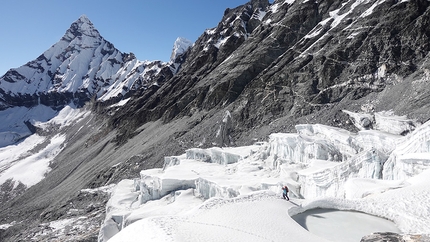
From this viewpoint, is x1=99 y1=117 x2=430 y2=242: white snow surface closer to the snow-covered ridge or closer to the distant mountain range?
the distant mountain range

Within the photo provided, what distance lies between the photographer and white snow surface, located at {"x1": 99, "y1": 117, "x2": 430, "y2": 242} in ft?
36.2

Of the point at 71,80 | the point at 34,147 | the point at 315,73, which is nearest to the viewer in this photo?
the point at 315,73

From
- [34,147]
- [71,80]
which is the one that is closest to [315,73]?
[34,147]

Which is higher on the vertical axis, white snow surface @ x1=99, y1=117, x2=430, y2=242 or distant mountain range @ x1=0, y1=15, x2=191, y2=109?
distant mountain range @ x1=0, y1=15, x2=191, y2=109

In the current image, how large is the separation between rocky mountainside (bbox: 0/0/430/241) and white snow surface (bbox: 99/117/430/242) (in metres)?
8.88

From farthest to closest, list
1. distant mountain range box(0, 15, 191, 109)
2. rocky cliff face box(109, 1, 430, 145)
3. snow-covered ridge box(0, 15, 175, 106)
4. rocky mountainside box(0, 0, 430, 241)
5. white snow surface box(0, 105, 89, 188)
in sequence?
snow-covered ridge box(0, 15, 175, 106)
distant mountain range box(0, 15, 191, 109)
white snow surface box(0, 105, 89, 188)
rocky mountainside box(0, 0, 430, 241)
rocky cliff face box(109, 1, 430, 145)

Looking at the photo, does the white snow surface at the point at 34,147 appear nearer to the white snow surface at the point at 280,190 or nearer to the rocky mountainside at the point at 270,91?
the rocky mountainside at the point at 270,91

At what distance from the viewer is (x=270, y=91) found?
A: 182 ft

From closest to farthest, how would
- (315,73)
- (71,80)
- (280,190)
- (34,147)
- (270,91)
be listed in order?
(280,190) → (315,73) → (270,91) → (34,147) → (71,80)

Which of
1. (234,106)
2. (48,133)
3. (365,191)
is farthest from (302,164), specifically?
(48,133)

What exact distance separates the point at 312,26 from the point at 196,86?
3459 cm

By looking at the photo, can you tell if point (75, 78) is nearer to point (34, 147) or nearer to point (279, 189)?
point (34, 147)

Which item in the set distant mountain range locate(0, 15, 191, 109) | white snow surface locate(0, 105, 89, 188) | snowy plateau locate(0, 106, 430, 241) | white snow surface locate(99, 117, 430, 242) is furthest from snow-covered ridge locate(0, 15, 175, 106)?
white snow surface locate(99, 117, 430, 242)

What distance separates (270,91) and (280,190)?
125 feet
